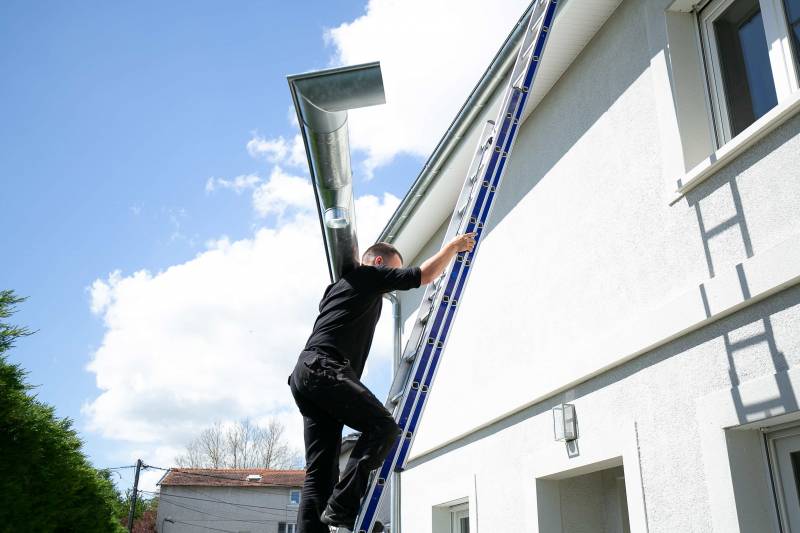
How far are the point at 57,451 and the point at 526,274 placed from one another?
4931mm

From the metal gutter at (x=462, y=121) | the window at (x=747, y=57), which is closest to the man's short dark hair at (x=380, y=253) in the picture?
the window at (x=747, y=57)

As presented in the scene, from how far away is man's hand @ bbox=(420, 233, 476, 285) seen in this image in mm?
3398

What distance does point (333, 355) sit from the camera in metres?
3.35

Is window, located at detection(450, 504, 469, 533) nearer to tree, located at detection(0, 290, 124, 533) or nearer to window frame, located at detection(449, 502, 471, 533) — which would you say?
window frame, located at detection(449, 502, 471, 533)

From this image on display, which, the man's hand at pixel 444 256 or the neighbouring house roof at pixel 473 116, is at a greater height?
the neighbouring house roof at pixel 473 116

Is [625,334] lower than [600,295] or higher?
lower

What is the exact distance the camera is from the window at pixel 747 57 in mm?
3539

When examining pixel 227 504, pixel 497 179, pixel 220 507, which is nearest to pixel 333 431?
pixel 497 179


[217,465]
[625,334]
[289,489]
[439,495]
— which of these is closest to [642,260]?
[625,334]

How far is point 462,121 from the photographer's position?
6.51 metres

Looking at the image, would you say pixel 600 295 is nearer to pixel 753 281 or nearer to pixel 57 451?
pixel 753 281

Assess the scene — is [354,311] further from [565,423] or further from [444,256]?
[565,423]

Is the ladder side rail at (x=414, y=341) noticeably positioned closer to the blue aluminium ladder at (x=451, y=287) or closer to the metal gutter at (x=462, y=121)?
the blue aluminium ladder at (x=451, y=287)

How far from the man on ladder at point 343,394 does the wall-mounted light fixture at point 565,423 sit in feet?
5.35
